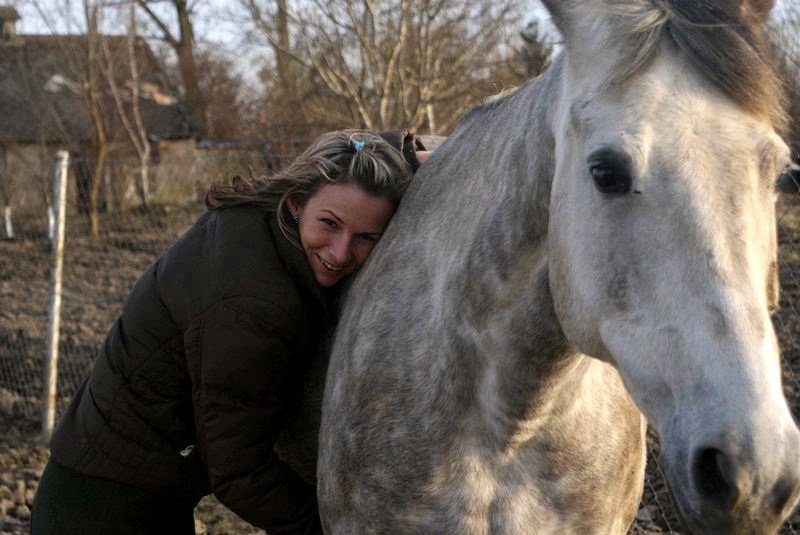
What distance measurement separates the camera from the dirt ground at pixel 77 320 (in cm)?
489

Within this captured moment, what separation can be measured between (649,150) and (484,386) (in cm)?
79

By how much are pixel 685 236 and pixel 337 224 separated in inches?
52.1

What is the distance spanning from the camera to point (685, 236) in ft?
4.79

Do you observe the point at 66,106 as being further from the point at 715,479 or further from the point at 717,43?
the point at 715,479

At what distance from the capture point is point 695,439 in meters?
1.39

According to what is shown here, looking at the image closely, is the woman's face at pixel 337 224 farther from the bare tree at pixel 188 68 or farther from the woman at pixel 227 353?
the bare tree at pixel 188 68

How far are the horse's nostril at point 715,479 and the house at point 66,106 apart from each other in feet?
33.6

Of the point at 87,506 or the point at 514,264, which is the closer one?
the point at 514,264

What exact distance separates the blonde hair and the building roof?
48.9 feet

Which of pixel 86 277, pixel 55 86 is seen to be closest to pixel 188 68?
pixel 55 86

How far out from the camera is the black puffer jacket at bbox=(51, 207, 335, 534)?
2.44 metres

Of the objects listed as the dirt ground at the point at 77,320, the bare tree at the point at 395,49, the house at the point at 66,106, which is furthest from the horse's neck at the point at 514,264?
the house at the point at 66,106

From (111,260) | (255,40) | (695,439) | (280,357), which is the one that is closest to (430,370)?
(280,357)

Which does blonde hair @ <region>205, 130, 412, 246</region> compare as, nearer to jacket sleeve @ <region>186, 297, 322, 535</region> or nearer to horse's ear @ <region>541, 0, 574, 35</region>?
jacket sleeve @ <region>186, 297, 322, 535</region>
